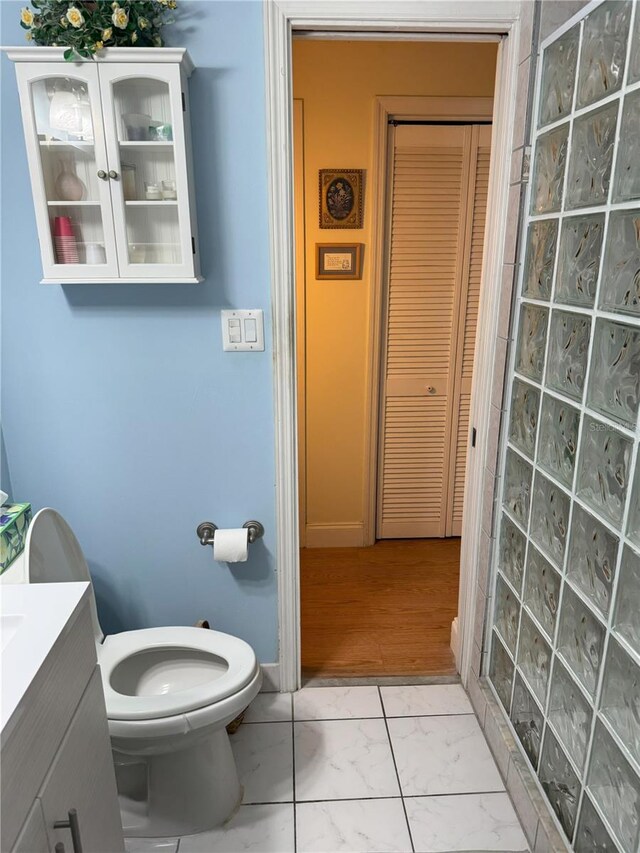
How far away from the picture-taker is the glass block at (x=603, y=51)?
1099 millimetres

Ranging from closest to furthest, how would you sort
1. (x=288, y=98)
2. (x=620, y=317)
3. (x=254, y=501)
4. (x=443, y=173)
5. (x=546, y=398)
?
(x=620, y=317) < (x=546, y=398) < (x=288, y=98) < (x=254, y=501) < (x=443, y=173)

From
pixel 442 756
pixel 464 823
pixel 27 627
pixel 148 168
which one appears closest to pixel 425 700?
pixel 442 756

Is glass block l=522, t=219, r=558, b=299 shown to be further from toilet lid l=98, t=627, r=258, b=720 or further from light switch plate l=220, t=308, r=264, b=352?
toilet lid l=98, t=627, r=258, b=720

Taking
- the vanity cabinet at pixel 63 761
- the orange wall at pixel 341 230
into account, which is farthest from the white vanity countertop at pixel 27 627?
the orange wall at pixel 341 230

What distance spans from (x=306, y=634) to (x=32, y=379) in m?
1.40

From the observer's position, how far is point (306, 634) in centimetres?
237

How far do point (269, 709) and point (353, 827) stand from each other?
504 mm

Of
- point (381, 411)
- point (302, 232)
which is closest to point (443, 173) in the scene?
point (302, 232)

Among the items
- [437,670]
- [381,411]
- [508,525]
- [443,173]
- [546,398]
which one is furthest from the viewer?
[381,411]

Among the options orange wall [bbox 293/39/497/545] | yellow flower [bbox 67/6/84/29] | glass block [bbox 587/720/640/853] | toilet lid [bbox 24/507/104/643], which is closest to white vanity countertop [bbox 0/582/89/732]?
toilet lid [bbox 24/507/104/643]

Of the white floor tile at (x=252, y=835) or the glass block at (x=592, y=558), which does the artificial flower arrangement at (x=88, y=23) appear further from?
the white floor tile at (x=252, y=835)

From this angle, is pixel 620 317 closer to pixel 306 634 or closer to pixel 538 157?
pixel 538 157

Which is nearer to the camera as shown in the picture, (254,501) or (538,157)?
(538,157)

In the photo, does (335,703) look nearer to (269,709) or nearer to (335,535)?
(269,709)
